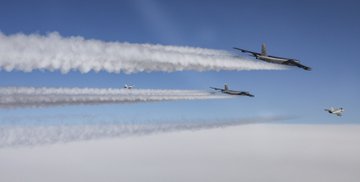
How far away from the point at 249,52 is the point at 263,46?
214 inches

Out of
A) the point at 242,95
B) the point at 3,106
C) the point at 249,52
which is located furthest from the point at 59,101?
the point at 242,95

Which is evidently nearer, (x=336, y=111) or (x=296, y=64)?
(x=296, y=64)

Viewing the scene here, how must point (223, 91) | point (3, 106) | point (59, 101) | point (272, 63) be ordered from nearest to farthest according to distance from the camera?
point (3, 106) < point (59, 101) < point (272, 63) < point (223, 91)

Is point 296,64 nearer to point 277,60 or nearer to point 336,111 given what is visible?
point 277,60

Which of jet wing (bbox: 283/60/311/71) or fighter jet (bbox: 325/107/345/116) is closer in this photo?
jet wing (bbox: 283/60/311/71)

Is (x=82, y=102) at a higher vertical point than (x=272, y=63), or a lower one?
lower

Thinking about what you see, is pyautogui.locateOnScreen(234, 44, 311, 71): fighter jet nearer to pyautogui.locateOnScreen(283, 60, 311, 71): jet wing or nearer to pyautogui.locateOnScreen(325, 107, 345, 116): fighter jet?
pyautogui.locateOnScreen(283, 60, 311, 71): jet wing

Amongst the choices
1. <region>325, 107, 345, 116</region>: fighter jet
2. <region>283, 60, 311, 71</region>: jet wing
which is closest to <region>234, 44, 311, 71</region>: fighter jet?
<region>283, 60, 311, 71</region>: jet wing

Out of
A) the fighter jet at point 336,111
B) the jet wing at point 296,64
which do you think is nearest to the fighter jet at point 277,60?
the jet wing at point 296,64

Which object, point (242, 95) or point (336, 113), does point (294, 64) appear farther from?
point (336, 113)

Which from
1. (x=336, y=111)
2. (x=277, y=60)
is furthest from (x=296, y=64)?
(x=336, y=111)

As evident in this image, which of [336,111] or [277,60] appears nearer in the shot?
[277,60]

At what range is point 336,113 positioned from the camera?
503ft

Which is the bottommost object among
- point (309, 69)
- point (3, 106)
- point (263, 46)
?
point (3, 106)
